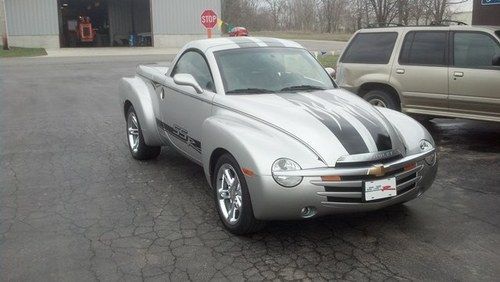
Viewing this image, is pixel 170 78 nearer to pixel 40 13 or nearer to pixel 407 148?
pixel 407 148

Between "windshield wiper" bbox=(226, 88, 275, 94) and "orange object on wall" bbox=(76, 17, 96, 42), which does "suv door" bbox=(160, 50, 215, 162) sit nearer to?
"windshield wiper" bbox=(226, 88, 275, 94)

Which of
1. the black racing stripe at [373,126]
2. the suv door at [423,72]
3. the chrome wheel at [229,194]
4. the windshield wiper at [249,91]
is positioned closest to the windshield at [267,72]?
the windshield wiper at [249,91]

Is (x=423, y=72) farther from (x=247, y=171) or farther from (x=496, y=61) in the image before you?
(x=247, y=171)

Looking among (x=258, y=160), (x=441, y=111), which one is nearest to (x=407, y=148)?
(x=258, y=160)

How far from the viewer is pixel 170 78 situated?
604 centimetres

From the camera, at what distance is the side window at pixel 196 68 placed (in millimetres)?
5350

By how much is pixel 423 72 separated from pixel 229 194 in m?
4.75

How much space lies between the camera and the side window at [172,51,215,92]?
17.6ft

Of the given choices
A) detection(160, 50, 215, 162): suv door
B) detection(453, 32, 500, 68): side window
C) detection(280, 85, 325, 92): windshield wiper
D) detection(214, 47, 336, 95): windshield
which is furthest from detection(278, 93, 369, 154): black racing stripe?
detection(453, 32, 500, 68): side window

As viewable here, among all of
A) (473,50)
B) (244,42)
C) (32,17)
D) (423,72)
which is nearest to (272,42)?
(244,42)

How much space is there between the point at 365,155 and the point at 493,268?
120cm

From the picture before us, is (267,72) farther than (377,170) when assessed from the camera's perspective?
Yes

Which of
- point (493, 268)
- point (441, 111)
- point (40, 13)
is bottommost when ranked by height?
point (493, 268)

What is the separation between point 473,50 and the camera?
7.70m
